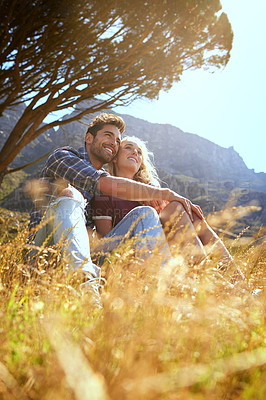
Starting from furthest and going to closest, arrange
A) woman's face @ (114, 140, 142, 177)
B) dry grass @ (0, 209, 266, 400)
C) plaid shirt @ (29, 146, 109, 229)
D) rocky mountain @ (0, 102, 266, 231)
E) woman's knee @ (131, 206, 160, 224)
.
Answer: rocky mountain @ (0, 102, 266, 231) → woman's face @ (114, 140, 142, 177) → plaid shirt @ (29, 146, 109, 229) → woman's knee @ (131, 206, 160, 224) → dry grass @ (0, 209, 266, 400)

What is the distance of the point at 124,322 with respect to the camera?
2.86 ft

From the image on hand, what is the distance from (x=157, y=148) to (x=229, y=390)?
493 ft

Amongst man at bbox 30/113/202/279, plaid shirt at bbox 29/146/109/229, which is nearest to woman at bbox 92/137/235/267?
man at bbox 30/113/202/279

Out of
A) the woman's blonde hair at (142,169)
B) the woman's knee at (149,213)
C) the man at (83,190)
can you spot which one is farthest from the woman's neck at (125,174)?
the woman's knee at (149,213)

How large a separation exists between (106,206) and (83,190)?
338mm

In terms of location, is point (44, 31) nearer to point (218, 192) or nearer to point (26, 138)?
point (26, 138)

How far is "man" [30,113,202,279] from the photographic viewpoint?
1.91m

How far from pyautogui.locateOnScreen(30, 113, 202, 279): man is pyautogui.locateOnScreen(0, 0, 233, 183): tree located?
4.12 meters

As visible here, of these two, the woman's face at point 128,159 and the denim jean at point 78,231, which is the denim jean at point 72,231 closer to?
the denim jean at point 78,231

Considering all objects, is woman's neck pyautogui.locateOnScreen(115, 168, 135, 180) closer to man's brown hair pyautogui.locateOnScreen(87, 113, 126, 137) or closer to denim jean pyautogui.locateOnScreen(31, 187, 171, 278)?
man's brown hair pyautogui.locateOnScreen(87, 113, 126, 137)

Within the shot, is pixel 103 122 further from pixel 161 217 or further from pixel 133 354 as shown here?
pixel 133 354

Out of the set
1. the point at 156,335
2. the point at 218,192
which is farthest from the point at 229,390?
the point at 218,192

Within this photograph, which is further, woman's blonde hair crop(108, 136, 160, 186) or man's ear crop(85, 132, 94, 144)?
woman's blonde hair crop(108, 136, 160, 186)

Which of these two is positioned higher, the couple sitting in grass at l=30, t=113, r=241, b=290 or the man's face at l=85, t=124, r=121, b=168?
the man's face at l=85, t=124, r=121, b=168
